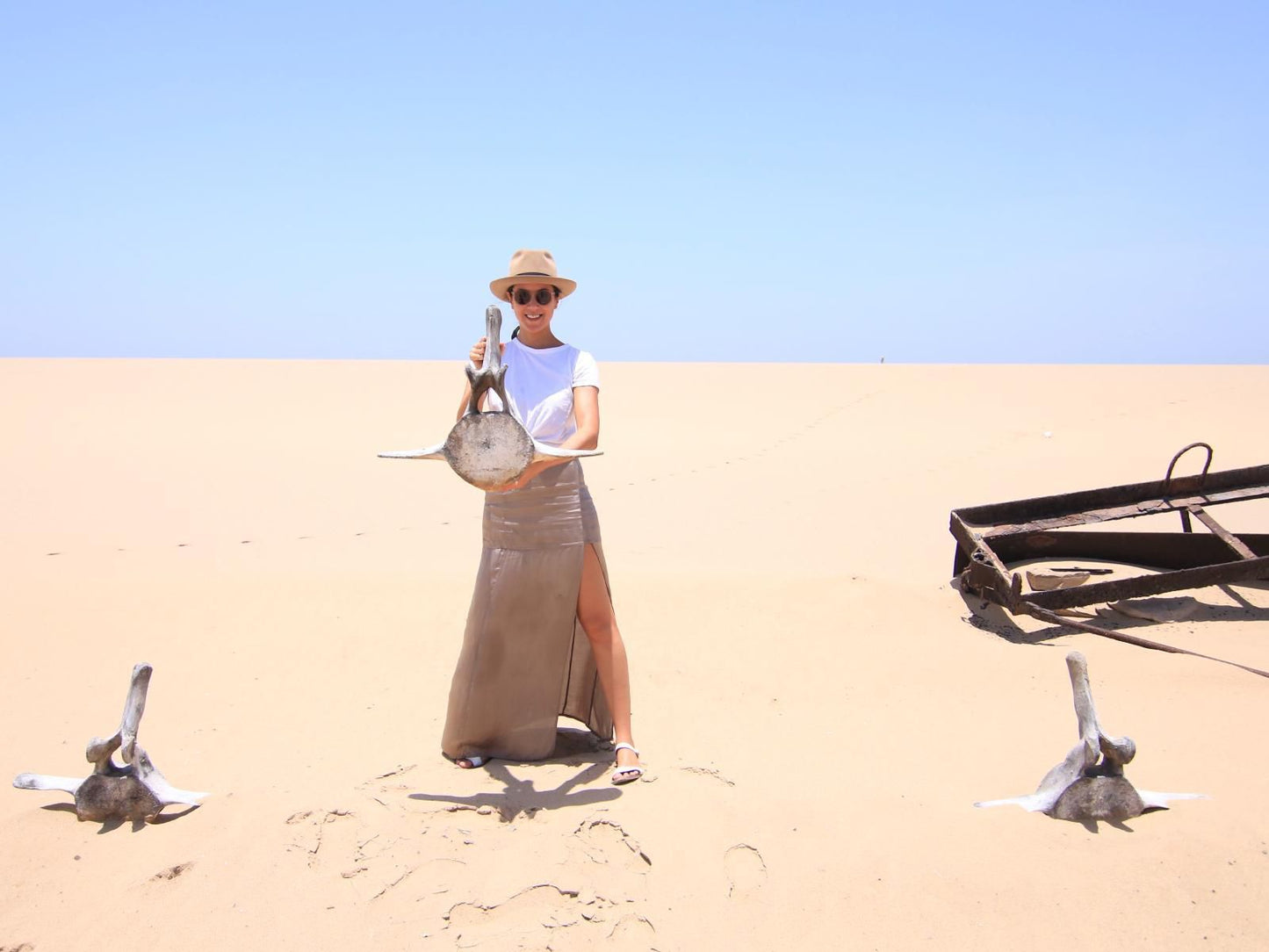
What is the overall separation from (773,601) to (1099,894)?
3.05 metres

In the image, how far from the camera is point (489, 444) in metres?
2.74

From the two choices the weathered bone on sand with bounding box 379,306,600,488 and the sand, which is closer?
the sand

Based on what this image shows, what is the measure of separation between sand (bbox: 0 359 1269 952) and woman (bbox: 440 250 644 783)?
0.17 meters

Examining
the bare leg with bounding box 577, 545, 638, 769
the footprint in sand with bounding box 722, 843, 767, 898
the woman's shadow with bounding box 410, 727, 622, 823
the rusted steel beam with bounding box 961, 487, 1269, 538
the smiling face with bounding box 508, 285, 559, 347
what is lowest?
the footprint in sand with bounding box 722, 843, 767, 898

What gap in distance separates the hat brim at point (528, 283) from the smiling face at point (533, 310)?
0.06 feet

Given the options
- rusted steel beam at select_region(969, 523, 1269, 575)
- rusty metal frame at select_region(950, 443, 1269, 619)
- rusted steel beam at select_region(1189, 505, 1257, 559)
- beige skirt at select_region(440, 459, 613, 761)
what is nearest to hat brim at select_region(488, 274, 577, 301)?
beige skirt at select_region(440, 459, 613, 761)

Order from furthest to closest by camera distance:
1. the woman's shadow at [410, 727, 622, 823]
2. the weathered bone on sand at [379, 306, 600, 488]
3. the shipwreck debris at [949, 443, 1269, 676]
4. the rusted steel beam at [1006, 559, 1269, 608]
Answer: the shipwreck debris at [949, 443, 1269, 676], the rusted steel beam at [1006, 559, 1269, 608], the woman's shadow at [410, 727, 622, 823], the weathered bone on sand at [379, 306, 600, 488]

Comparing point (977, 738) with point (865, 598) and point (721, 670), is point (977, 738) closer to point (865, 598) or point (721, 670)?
point (721, 670)

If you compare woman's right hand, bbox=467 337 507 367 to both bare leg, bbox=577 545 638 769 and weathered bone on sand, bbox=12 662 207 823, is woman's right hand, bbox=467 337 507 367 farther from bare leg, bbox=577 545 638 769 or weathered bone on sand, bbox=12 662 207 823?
weathered bone on sand, bbox=12 662 207 823

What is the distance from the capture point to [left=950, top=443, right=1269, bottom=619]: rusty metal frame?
5.15 meters

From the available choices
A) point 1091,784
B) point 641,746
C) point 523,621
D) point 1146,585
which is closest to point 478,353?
point 523,621

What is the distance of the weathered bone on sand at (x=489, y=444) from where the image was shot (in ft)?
8.97

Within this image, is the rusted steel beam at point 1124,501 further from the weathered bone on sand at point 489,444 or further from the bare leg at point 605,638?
the weathered bone on sand at point 489,444

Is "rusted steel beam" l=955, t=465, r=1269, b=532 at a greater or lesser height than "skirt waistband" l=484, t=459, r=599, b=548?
greater
